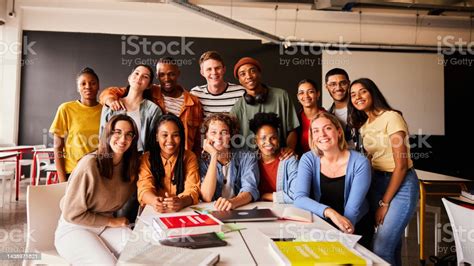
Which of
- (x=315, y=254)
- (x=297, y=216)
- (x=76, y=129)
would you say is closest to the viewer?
(x=315, y=254)

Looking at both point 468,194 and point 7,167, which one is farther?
point 7,167

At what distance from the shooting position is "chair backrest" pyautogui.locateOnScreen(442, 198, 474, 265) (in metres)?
1.97

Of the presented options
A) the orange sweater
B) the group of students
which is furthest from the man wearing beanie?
→ the orange sweater

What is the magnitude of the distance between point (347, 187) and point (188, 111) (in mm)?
1403

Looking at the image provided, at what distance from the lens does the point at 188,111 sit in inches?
115

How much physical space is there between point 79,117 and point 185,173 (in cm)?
134

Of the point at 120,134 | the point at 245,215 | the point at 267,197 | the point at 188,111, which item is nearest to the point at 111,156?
the point at 120,134

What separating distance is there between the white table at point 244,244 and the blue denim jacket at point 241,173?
59 centimetres

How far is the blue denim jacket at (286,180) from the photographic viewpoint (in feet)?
7.95

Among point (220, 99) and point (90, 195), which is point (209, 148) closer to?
point (220, 99)

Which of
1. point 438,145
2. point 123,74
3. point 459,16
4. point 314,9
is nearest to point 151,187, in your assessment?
point 123,74

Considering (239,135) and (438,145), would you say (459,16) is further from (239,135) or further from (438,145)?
(239,135)

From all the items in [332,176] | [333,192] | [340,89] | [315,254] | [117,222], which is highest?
[340,89]

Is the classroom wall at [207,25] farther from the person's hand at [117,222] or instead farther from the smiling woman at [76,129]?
the person's hand at [117,222]
